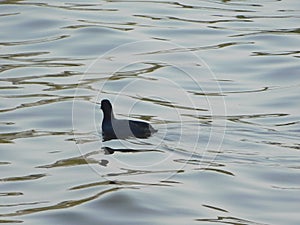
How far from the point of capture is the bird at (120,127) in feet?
42.3

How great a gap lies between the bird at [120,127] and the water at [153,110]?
0.12 meters

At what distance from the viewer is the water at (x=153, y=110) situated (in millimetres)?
10453

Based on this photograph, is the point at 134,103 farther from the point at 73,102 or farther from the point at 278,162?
the point at 278,162

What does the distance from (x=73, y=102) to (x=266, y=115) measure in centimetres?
250

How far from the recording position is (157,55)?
18.0 metres

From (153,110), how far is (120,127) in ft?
4.19

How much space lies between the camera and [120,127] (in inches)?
523

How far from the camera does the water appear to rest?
10453mm

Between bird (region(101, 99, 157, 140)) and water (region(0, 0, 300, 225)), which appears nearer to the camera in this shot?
water (region(0, 0, 300, 225))

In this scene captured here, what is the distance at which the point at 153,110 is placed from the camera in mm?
14492

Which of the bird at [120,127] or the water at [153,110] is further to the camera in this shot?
the bird at [120,127]

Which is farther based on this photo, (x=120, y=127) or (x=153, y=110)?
(x=153, y=110)

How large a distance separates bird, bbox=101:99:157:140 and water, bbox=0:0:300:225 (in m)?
0.12

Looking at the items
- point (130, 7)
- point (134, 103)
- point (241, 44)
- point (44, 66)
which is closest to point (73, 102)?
point (134, 103)
